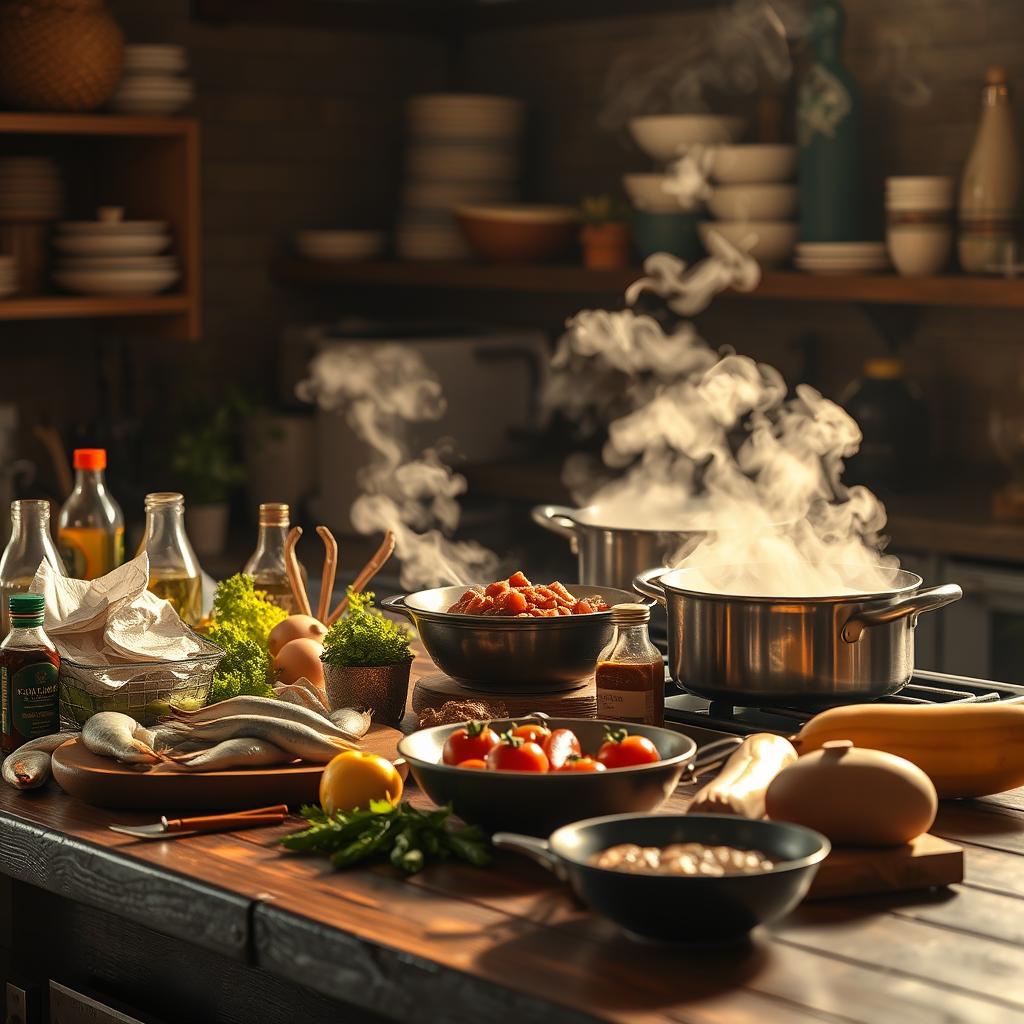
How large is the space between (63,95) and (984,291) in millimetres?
2021

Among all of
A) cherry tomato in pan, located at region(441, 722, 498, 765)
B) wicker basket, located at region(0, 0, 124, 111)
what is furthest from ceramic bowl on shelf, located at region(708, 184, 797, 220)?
cherry tomato in pan, located at region(441, 722, 498, 765)

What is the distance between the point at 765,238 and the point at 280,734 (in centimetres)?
244

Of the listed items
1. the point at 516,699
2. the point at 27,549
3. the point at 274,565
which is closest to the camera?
the point at 516,699

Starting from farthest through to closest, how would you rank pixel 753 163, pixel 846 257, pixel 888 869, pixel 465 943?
pixel 753 163
pixel 846 257
pixel 888 869
pixel 465 943

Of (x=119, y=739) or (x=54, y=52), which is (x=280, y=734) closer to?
(x=119, y=739)

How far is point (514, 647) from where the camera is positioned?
6.02ft

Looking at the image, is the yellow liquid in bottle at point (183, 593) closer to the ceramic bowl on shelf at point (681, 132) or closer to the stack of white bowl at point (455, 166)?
the ceramic bowl on shelf at point (681, 132)

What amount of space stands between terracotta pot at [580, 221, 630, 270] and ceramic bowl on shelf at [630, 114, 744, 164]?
8.0 inches

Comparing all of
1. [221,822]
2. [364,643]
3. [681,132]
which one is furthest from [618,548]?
[681,132]

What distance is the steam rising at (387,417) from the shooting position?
4.16 meters

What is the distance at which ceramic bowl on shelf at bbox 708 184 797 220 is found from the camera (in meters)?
3.79

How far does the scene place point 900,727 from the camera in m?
1.62

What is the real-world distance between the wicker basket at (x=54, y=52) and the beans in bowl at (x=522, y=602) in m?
2.37

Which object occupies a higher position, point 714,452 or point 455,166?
point 455,166
